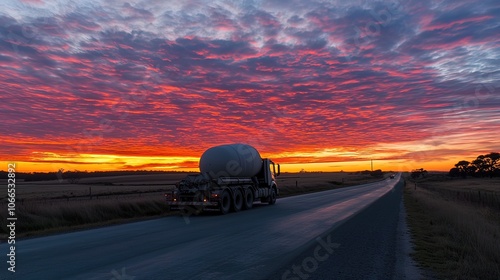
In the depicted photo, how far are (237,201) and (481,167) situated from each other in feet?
439

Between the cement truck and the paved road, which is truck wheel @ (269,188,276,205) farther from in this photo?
the paved road

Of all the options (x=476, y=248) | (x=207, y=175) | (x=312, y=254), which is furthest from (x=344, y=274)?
(x=207, y=175)

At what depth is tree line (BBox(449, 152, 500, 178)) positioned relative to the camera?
127825mm

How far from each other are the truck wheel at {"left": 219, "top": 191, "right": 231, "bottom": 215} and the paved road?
4.95 m

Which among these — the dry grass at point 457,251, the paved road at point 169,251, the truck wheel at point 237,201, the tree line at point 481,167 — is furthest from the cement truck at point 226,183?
the tree line at point 481,167

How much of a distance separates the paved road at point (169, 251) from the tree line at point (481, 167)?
133289mm

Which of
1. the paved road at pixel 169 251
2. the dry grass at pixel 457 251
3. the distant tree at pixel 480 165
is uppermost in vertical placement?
the distant tree at pixel 480 165

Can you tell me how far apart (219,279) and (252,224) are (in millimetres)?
8218

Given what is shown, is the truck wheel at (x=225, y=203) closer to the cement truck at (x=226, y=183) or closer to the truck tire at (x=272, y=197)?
the cement truck at (x=226, y=183)

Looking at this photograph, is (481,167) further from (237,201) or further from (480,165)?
(237,201)

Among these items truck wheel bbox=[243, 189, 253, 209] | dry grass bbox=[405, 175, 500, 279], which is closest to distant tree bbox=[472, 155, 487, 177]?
truck wheel bbox=[243, 189, 253, 209]

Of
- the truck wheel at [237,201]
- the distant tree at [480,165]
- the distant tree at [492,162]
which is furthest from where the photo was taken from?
the distant tree at [480,165]

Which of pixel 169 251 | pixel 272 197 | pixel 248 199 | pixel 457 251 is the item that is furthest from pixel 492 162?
pixel 169 251

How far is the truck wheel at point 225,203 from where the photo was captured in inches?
794
